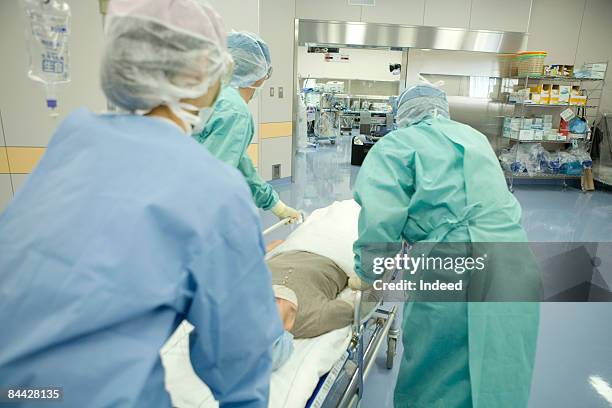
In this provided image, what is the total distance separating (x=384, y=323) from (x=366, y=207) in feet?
3.46

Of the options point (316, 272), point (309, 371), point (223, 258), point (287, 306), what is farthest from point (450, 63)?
point (223, 258)

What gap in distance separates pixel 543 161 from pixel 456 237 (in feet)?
21.0

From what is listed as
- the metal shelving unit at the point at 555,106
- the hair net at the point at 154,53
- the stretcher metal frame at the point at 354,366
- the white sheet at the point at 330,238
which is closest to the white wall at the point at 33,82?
the white sheet at the point at 330,238

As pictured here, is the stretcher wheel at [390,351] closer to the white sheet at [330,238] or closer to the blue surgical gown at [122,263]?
the white sheet at [330,238]

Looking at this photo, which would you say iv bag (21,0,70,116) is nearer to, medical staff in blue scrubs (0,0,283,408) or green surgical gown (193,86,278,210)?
medical staff in blue scrubs (0,0,283,408)

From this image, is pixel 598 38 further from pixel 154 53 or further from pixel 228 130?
pixel 154 53

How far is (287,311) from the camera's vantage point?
1.73m

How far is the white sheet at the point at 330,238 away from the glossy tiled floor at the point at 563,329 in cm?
74

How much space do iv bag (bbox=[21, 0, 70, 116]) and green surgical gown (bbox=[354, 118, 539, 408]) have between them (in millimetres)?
1082

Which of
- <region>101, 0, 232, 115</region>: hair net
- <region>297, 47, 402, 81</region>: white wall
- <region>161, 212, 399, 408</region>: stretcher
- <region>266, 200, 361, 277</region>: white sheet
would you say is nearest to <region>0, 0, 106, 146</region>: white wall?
<region>266, 200, 361, 277</region>: white sheet

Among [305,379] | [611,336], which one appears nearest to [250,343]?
[305,379]

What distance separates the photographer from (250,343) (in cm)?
83

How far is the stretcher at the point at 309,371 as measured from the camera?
1355mm

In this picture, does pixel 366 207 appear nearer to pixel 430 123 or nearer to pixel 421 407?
pixel 430 123
